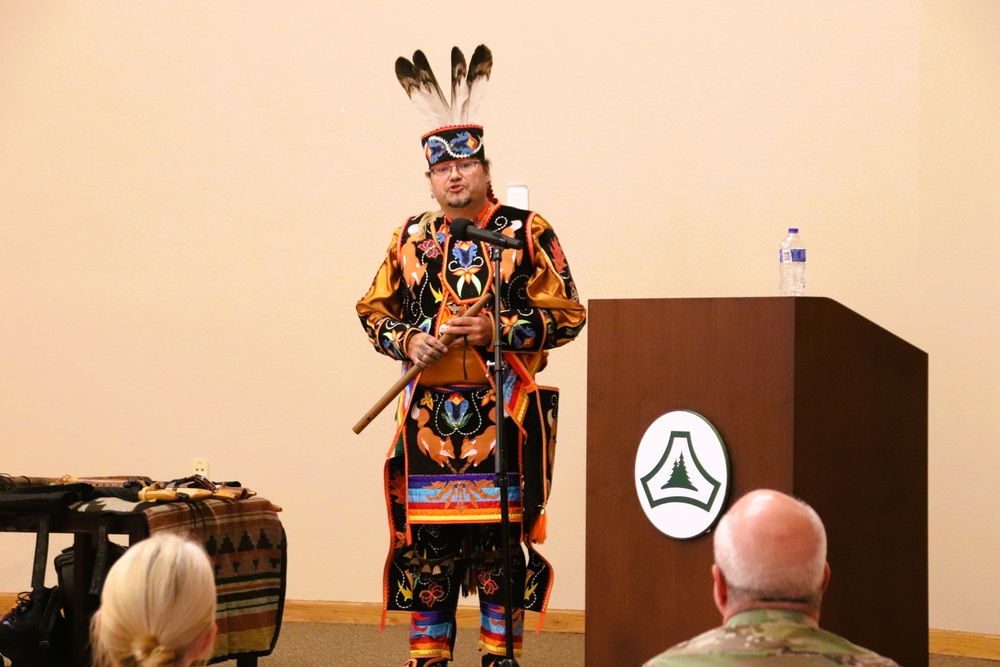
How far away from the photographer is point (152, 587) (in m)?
1.36

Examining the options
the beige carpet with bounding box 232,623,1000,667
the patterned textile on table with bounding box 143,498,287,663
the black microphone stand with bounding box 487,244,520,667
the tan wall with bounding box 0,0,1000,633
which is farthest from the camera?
the tan wall with bounding box 0,0,1000,633

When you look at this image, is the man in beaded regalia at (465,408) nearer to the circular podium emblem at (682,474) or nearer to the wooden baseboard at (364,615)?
the circular podium emblem at (682,474)

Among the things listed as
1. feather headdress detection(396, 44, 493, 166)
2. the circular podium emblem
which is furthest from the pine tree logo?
feather headdress detection(396, 44, 493, 166)

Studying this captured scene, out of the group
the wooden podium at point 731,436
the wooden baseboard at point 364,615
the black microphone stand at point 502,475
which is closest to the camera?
the wooden podium at point 731,436

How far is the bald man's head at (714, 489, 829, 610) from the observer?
1391 millimetres

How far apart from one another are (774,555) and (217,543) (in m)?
2.20

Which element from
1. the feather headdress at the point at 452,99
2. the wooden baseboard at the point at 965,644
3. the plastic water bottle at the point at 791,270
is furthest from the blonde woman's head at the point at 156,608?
the wooden baseboard at the point at 965,644

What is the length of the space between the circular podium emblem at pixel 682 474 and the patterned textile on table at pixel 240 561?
1308 millimetres

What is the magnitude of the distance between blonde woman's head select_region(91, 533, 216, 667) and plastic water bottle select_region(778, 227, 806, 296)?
2.81 meters

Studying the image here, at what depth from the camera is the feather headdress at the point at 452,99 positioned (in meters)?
3.26

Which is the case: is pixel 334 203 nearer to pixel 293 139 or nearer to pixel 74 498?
pixel 293 139

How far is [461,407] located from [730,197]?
1662 mm

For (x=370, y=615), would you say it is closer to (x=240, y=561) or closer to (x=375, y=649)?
(x=375, y=649)

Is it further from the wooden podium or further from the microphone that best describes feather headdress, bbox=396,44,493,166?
the wooden podium
